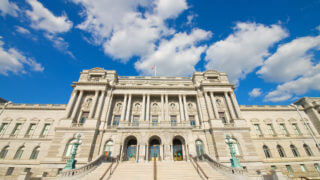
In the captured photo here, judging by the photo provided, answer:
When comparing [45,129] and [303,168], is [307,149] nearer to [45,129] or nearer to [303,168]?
[303,168]

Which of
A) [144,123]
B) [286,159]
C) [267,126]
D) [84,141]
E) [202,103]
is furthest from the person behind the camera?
[267,126]

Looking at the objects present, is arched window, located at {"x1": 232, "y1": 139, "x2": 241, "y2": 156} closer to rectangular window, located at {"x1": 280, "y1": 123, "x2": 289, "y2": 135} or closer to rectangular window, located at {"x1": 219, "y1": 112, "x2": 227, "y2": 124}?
rectangular window, located at {"x1": 219, "y1": 112, "x2": 227, "y2": 124}

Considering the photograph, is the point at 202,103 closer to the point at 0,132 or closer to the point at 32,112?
the point at 32,112

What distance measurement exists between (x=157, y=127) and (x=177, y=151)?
5.42 metres

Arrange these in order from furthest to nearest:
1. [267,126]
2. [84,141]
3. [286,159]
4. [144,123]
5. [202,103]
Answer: [267,126]
[202,103]
[286,159]
[144,123]
[84,141]

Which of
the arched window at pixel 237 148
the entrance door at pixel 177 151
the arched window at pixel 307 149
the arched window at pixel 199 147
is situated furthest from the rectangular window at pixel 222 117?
the arched window at pixel 307 149

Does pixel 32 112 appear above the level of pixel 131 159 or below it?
above

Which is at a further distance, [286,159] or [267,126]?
[267,126]

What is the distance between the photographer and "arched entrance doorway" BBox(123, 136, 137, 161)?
2184 centimetres

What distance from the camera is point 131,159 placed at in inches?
851

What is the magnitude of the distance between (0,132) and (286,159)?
5330 cm

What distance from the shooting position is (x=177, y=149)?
23.2 meters

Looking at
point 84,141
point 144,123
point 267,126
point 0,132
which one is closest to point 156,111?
point 144,123

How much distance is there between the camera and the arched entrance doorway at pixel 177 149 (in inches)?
882
